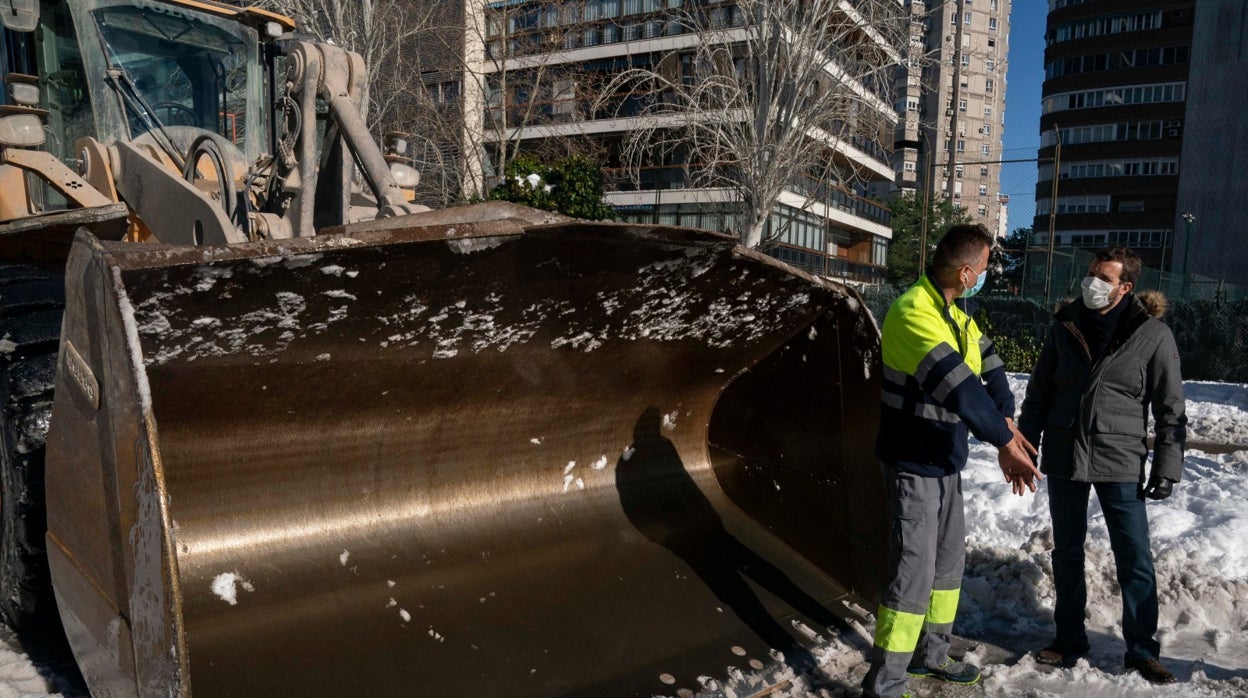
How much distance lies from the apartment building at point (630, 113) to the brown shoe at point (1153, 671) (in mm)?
10091

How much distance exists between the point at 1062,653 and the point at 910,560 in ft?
3.05

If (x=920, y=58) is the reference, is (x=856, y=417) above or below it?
below

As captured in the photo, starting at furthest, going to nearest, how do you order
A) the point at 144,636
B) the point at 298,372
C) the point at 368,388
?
the point at 368,388 → the point at 298,372 → the point at 144,636

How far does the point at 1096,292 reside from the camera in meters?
3.31

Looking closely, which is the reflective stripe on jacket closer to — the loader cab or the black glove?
A: the black glove

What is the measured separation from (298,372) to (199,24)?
2848mm

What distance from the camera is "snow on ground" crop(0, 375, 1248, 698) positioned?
3.01 m

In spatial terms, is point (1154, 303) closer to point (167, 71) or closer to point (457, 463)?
point (457, 463)

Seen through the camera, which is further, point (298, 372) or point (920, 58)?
point (920, 58)

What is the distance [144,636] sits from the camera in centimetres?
190

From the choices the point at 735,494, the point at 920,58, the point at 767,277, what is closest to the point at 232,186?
the point at 767,277

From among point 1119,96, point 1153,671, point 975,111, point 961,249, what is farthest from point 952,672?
point 975,111

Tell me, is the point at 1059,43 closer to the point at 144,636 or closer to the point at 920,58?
the point at 920,58

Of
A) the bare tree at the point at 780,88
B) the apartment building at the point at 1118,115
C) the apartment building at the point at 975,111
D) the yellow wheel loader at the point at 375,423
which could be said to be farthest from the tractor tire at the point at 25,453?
the apartment building at the point at 975,111
